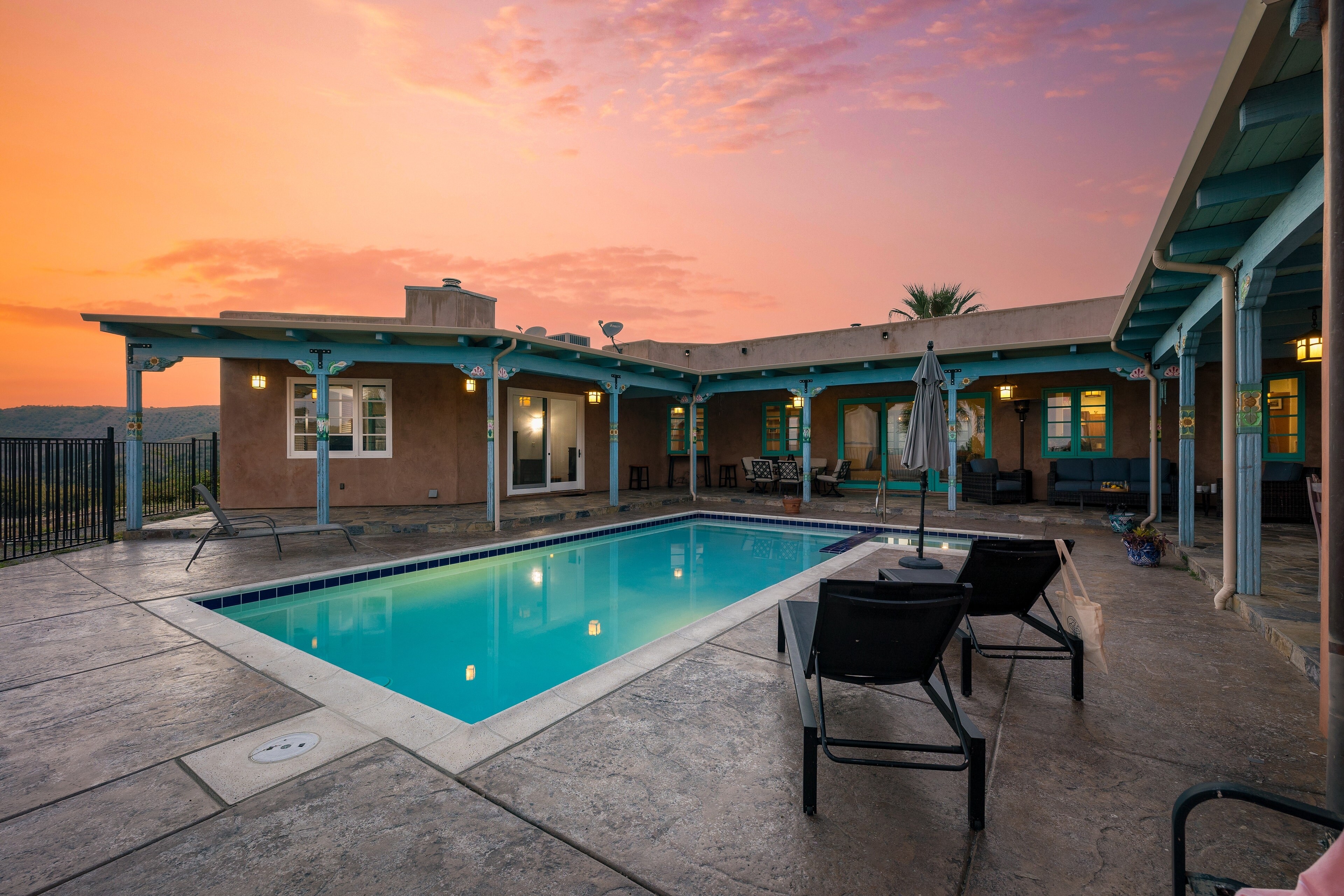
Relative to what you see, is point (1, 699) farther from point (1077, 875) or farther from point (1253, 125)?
point (1253, 125)

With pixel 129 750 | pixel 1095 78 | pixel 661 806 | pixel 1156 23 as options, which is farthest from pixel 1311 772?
pixel 1095 78

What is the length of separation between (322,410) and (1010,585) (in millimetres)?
8306

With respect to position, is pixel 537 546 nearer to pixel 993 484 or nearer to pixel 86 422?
pixel 993 484

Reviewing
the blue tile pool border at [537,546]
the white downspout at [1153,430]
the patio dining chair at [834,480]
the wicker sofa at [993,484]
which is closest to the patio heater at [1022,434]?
the wicker sofa at [993,484]

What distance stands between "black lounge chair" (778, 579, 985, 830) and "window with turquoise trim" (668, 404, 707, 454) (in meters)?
12.0

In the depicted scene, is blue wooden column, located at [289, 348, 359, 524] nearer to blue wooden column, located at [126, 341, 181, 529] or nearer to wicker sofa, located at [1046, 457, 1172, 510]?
blue wooden column, located at [126, 341, 181, 529]

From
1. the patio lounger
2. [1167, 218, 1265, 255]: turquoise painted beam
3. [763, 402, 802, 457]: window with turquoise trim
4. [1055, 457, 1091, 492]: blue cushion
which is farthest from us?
[763, 402, 802, 457]: window with turquoise trim

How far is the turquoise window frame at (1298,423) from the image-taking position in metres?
8.16

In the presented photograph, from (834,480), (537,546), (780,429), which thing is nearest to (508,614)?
(537,546)

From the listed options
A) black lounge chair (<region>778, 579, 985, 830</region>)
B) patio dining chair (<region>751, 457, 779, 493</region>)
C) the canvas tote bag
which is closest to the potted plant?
the canvas tote bag

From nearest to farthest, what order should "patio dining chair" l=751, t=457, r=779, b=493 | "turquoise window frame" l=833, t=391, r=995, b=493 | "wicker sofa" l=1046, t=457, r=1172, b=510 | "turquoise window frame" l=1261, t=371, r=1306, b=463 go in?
"turquoise window frame" l=1261, t=371, r=1306, b=463
"wicker sofa" l=1046, t=457, r=1172, b=510
"turquoise window frame" l=833, t=391, r=995, b=493
"patio dining chair" l=751, t=457, r=779, b=493

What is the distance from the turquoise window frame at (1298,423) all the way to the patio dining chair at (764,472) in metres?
7.65

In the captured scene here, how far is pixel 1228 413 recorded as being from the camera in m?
4.02

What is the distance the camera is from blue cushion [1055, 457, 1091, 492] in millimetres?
9227
